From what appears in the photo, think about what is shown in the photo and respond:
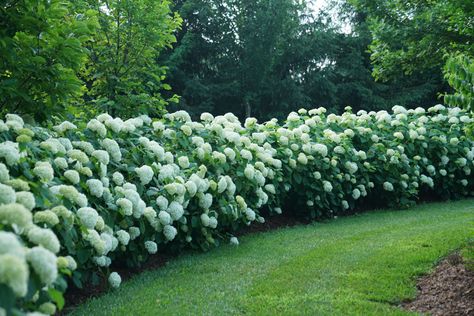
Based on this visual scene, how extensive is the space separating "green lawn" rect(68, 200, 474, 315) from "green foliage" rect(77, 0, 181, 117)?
9.33ft

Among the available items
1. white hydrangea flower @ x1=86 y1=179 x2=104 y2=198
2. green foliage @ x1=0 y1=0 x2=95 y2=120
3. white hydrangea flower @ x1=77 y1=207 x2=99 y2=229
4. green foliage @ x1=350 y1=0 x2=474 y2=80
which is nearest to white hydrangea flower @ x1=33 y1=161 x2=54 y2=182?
white hydrangea flower @ x1=77 y1=207 x2=99 y2=229

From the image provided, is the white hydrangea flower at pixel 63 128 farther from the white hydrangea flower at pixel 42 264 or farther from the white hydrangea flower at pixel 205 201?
the white hydrangea flower at pixel 42 264

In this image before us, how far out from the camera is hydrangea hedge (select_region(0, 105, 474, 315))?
237 centimetres

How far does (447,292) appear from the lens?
3932 mm

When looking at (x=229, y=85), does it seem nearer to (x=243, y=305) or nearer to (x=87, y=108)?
(x=87, y=108)

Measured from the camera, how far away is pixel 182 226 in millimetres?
5297

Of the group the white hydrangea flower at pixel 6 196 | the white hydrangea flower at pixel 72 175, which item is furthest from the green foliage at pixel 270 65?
the white hydrangea flower at pixel 6 196

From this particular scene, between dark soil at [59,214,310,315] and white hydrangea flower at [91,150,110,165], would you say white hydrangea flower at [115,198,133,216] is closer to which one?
white hydrangea flower at [91,150,110,165]

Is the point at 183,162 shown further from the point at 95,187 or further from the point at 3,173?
the point at 3,173

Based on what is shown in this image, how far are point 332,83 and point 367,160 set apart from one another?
47.9ft

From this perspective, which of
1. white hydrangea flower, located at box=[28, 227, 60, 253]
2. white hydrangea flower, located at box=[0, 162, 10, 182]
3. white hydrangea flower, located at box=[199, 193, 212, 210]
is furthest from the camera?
white hydrangea flower, located at box=[199, 193, 212, 210]

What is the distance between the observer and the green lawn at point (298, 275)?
148 inches

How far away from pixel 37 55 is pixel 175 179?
5.34 ft

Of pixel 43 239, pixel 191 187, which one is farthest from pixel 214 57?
pixel 43 239
